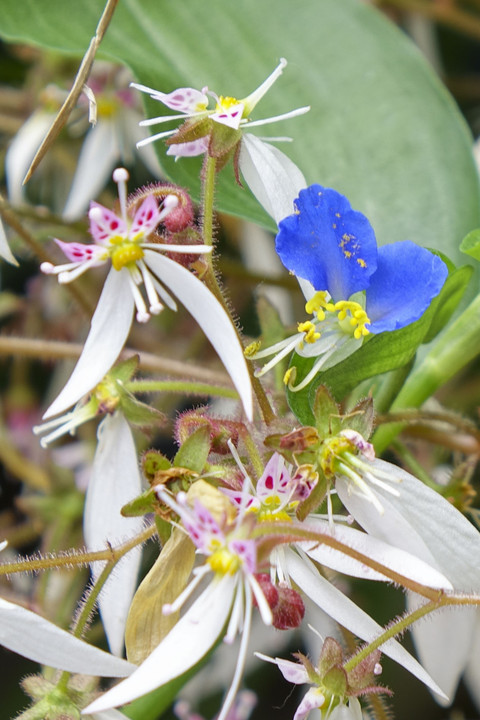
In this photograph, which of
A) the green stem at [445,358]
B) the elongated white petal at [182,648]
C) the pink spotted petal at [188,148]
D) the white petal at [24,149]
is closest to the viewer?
the elongated white petal at [182,648]

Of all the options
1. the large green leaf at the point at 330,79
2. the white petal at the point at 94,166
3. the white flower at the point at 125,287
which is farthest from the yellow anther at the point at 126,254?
the white petal at the point at 94,166

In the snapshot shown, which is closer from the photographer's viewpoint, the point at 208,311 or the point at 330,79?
the point at 208,311


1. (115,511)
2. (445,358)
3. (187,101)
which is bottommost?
(115,511)

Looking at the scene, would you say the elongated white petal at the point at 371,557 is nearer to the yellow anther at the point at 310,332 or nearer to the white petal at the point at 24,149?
the yellow anther at the point at 310,332

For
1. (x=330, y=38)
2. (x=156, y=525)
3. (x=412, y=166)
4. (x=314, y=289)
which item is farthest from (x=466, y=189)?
(x=156, y=525)

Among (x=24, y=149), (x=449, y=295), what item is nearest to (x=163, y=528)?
(x=449, y=295)

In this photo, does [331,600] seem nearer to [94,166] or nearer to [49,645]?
[49,645]

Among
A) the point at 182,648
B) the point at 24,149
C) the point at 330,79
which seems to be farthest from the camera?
the point at 24,149

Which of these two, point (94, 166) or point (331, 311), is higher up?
point (331, 311)
